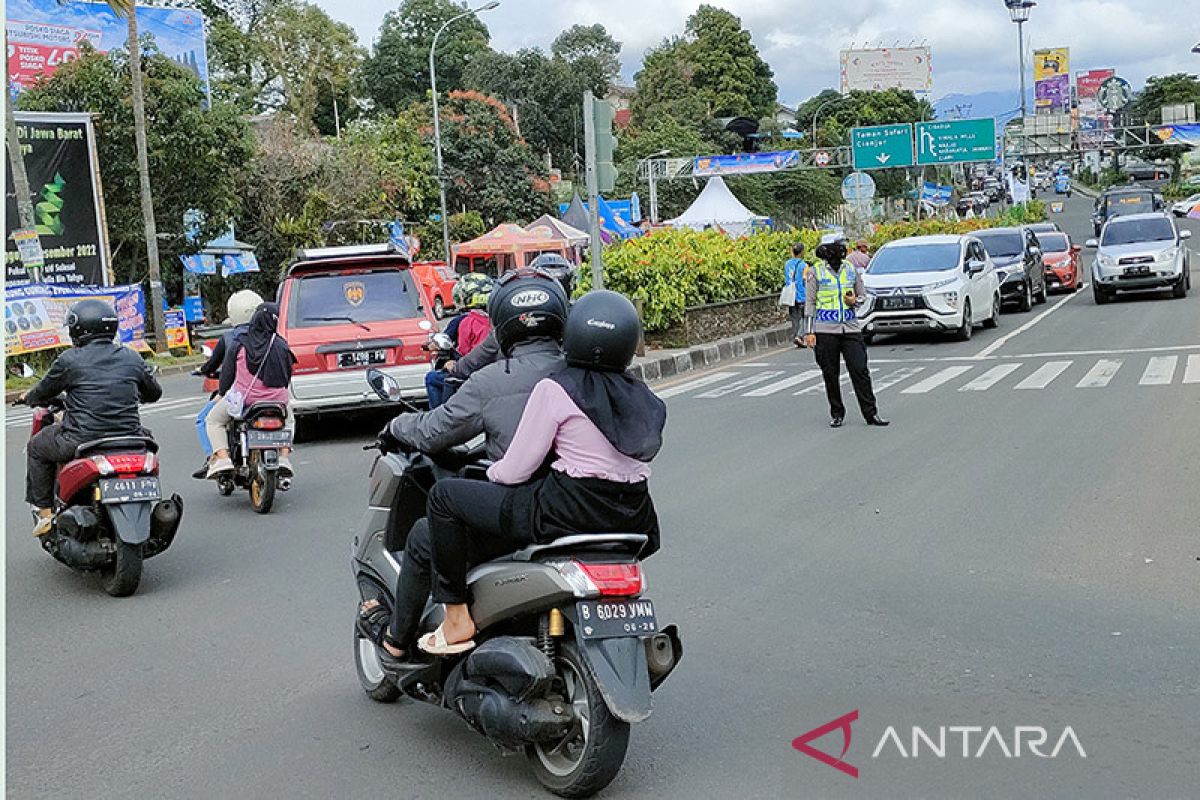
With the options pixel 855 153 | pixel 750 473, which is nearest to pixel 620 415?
pixel 750 473

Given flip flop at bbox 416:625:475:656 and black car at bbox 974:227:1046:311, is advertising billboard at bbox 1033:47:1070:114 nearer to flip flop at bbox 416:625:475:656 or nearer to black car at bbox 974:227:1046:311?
black car at bbox 974:227:1046:311

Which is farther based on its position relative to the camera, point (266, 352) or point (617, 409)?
point (266, 352)

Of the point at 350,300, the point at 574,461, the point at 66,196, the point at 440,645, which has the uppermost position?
the point at 66,196

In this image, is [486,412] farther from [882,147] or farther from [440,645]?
[882,147]

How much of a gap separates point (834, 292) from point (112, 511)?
7.52 meters

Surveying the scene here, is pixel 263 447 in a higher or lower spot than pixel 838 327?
lower

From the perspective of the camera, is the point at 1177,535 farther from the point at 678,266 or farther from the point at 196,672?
the point at 678,266

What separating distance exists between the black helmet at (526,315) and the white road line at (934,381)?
1110cm

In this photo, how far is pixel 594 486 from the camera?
4402 mm

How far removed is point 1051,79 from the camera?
16812 cm

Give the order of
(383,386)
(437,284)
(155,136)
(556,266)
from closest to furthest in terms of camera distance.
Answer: (383,386) < (556,266) < (155,136) < (437,284)

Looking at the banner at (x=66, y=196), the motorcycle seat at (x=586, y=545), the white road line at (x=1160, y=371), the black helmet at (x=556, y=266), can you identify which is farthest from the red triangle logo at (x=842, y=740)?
the banner at (x=66, y=196)

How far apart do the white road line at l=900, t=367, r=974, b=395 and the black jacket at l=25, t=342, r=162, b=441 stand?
9.95 meters

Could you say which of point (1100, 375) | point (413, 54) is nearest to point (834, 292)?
point (1100, 375)
